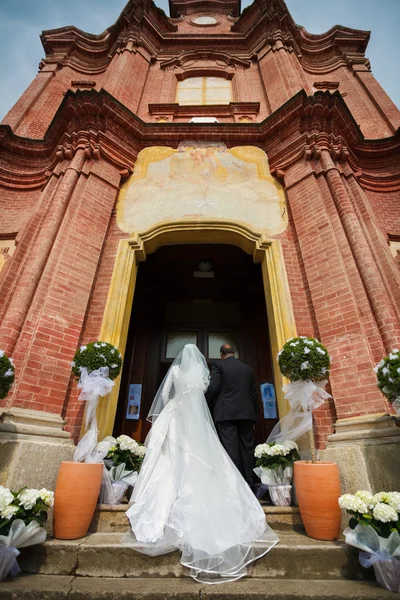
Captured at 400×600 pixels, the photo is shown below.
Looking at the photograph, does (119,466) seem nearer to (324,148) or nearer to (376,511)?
(376,511)

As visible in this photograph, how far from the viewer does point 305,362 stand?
352cm

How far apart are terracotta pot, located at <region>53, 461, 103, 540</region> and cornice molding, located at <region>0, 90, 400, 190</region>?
18.7 ft

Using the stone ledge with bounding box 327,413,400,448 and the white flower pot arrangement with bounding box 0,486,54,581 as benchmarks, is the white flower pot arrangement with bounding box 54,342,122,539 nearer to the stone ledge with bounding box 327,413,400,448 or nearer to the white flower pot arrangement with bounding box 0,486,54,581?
the white flower pot arrangement with bounding box 0,486,54,581

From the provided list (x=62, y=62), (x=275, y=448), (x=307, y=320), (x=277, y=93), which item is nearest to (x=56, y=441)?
(x=275, y=448)

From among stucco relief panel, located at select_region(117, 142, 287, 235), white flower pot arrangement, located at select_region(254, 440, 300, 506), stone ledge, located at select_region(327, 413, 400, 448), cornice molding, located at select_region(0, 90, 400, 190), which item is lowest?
white flower pot arrangement, located at select_region(254, 440, 300, 506)

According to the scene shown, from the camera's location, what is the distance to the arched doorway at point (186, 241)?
462cm

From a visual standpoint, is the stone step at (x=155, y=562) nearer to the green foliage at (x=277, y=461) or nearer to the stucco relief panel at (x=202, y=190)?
the green foliage at (x=277, y=461)

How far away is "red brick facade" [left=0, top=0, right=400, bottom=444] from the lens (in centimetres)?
425

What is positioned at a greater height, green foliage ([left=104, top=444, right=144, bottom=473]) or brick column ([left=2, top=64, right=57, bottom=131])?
brick column ([left=2, top=64, right=57, bottom=131])

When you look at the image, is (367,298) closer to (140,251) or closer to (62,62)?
(140,251)

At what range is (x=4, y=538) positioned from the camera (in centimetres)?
225

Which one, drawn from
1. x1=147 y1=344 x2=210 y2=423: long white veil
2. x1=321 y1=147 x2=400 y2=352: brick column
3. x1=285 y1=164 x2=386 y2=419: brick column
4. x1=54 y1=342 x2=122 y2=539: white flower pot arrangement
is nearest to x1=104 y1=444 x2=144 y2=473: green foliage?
x1=54 y1=342 x2=122 y2=539: white flower pot arrangement

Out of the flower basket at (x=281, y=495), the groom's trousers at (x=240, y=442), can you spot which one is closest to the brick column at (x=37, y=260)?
the groom's trousers at (x=240, y=442)

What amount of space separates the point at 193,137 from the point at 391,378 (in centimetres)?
661
